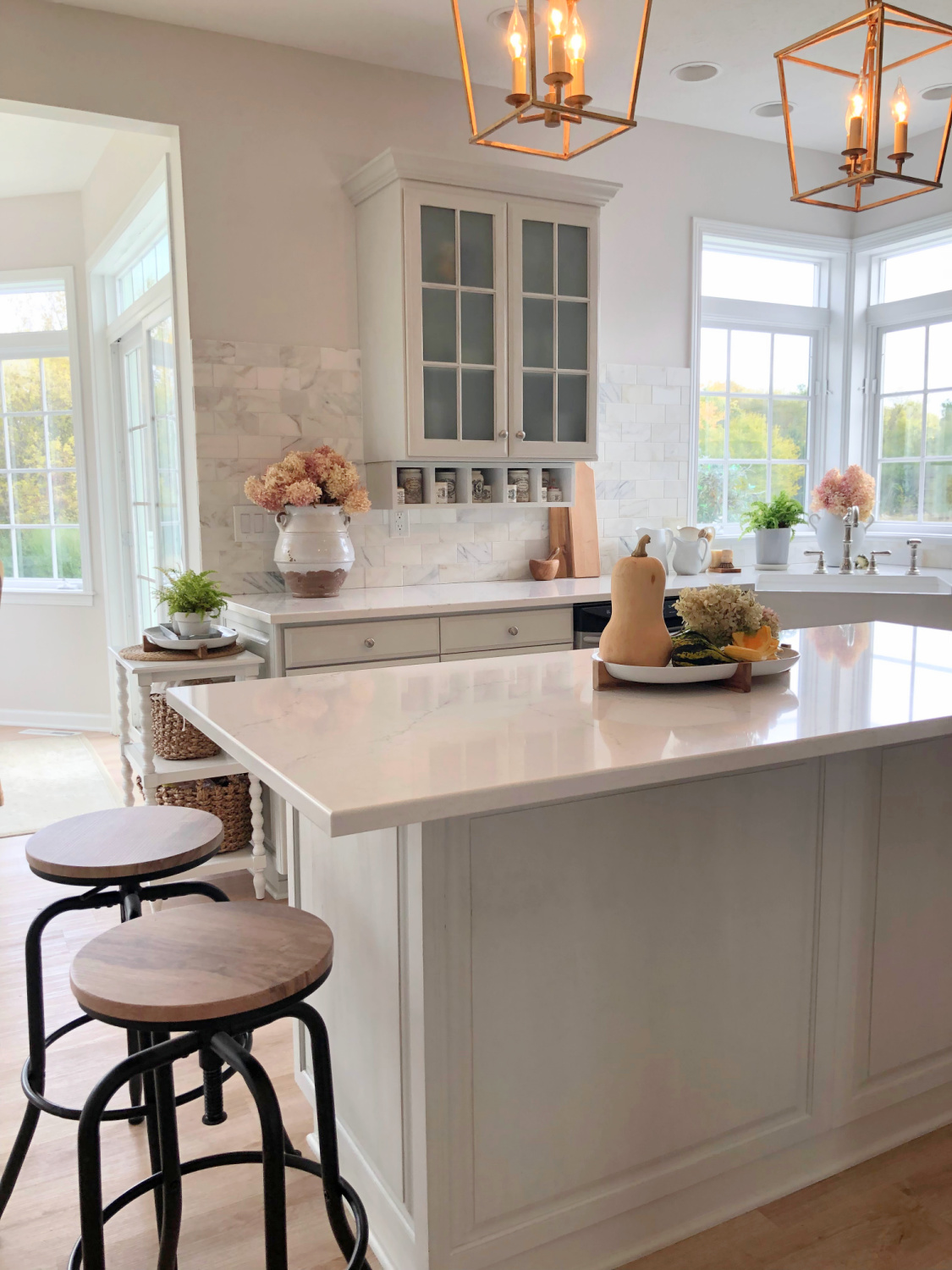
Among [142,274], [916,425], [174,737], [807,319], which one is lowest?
[174,737]

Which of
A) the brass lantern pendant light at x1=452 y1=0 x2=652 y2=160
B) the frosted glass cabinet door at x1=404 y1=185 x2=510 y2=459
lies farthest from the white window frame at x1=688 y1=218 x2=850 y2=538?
the brass lantern pendant light at x1=452 y1=0 x2=652 y2=160

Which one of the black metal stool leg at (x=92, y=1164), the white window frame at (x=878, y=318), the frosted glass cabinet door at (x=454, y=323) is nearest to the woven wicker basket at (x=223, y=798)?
the frosted glass cabinet door at (x=454, y=323)

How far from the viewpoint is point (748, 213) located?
473cm

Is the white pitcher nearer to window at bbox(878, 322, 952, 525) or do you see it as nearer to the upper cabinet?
the upper cabinet

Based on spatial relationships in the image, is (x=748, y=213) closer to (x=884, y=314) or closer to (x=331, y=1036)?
(x=884, y=314)

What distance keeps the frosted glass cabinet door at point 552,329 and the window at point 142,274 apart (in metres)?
1.38

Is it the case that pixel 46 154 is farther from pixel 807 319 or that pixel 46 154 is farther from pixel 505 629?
pixel 807 319

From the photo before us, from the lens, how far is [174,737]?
10.3ft

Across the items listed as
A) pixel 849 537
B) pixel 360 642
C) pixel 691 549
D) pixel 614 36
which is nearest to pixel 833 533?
pixel 849 537

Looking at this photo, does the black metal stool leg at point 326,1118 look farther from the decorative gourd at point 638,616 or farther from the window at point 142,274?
the window at point 142,274

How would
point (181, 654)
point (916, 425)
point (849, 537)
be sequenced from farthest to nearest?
point (916, 425) < point (849, 537) < point (181, 654)

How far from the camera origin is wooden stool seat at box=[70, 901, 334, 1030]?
1244 millimetres

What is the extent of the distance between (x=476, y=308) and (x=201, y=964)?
288 centimetres

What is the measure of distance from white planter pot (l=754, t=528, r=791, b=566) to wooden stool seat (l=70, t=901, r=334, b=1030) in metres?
3.62
